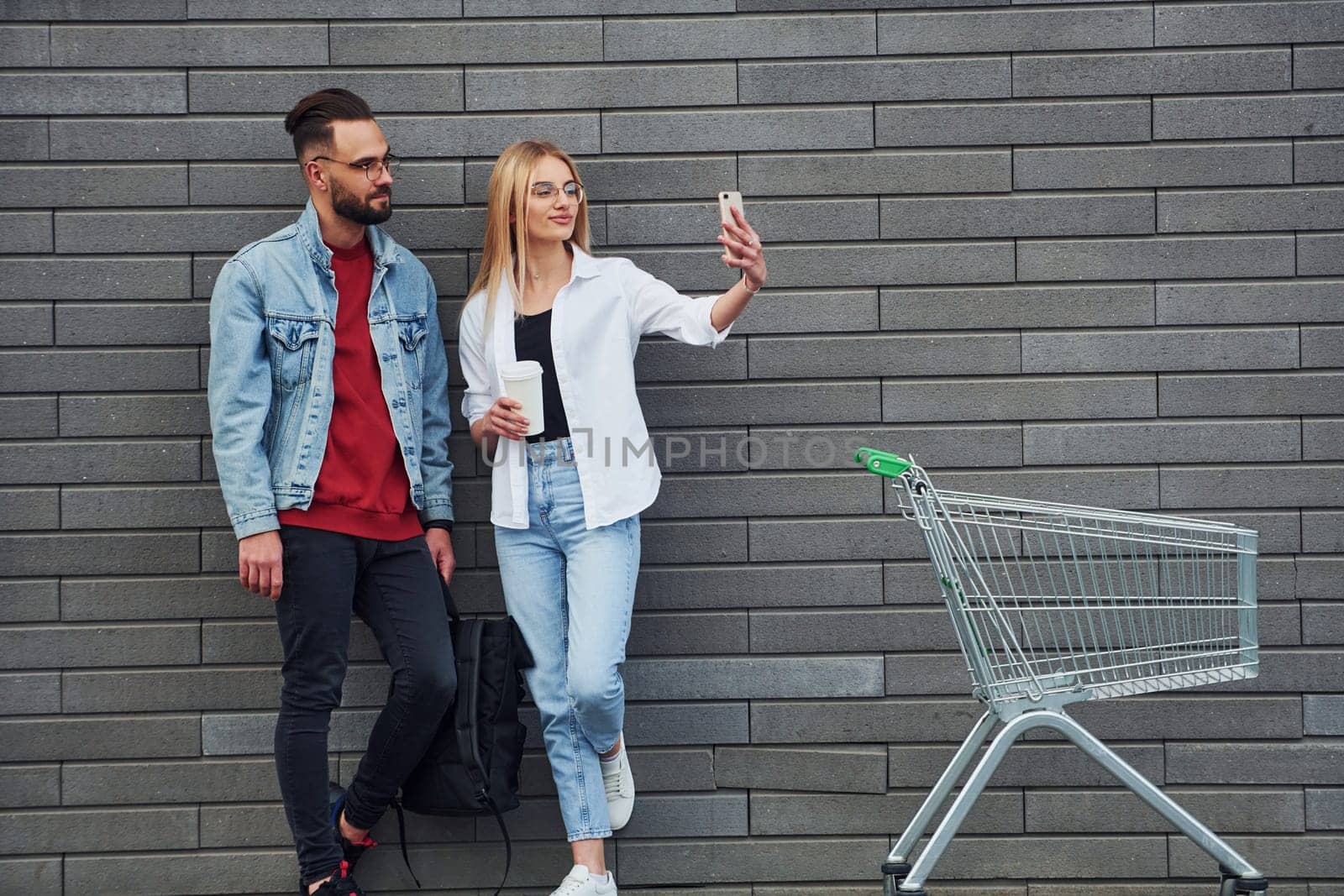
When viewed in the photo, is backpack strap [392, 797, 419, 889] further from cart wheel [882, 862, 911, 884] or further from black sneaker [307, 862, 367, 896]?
cart wheel [882, 862, 911, 884]

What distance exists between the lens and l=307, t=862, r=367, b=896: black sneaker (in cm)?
333

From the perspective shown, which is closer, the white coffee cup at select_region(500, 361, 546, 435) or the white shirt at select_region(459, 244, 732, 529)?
the white coffee cup at select_region(500, 361, 546, 435)

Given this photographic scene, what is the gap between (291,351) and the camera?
3.32 m

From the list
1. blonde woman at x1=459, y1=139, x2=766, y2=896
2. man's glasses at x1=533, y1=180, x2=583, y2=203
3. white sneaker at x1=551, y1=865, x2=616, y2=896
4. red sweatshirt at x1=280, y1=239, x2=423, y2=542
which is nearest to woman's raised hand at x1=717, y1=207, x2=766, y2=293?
blonde woman at x1=459, y1=139, x2=766, y2=896

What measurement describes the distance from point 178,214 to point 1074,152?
9.73 ft

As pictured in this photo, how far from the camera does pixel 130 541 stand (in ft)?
12.5

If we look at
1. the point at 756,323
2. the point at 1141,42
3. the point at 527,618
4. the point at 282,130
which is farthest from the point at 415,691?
the point at 1141,42

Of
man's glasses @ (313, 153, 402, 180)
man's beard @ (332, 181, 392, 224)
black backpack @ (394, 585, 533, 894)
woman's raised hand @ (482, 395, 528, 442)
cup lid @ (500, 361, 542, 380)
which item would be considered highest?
man's glasses @ (313, 153, 402, 180)

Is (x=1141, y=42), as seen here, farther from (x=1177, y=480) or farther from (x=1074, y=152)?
(x=1177, y=480)

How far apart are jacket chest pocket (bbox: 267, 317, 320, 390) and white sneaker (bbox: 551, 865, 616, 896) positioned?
165 centimetres

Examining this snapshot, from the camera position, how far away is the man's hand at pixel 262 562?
3234mm

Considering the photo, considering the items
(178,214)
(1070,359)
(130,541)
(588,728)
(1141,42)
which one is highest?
(1141,42)

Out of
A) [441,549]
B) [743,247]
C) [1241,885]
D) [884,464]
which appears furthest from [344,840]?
[1241,885]

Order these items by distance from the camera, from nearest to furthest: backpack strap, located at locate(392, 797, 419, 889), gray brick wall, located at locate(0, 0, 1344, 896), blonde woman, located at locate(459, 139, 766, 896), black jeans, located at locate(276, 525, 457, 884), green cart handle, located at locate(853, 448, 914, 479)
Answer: green cart handle, located at locate(853, 448, 914, 479) → black jeans, located at locate(276, 525, 457, 884) → blonde woman, located at locate(459, 139, 766, 896) → backpack strap, located at locate(392, 797, 419, 889) → gray brick wall, located at locate(0, 0, 1344, 896)
